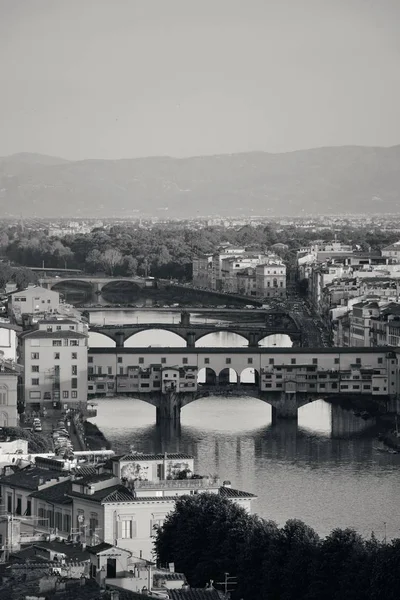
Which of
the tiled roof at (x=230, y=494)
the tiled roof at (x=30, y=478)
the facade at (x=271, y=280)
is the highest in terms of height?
the facade at (x=271, y=280)

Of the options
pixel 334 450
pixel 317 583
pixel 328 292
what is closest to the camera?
pixel 317 583

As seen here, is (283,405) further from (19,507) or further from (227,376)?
(19,507)

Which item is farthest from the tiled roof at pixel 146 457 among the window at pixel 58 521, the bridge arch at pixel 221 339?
the bridge arch at pixel 221 339

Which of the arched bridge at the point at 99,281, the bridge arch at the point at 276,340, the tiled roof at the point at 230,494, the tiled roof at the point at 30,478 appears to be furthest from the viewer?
the arched bridge at the point at 99,281

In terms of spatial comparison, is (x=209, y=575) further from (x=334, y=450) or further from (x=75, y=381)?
(x=75, y=381)

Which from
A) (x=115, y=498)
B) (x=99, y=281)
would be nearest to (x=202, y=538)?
(x=115, y=498)

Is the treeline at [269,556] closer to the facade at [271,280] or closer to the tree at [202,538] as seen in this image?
the tree at [202,538]

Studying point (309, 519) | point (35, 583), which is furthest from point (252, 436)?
point (35, 583)
